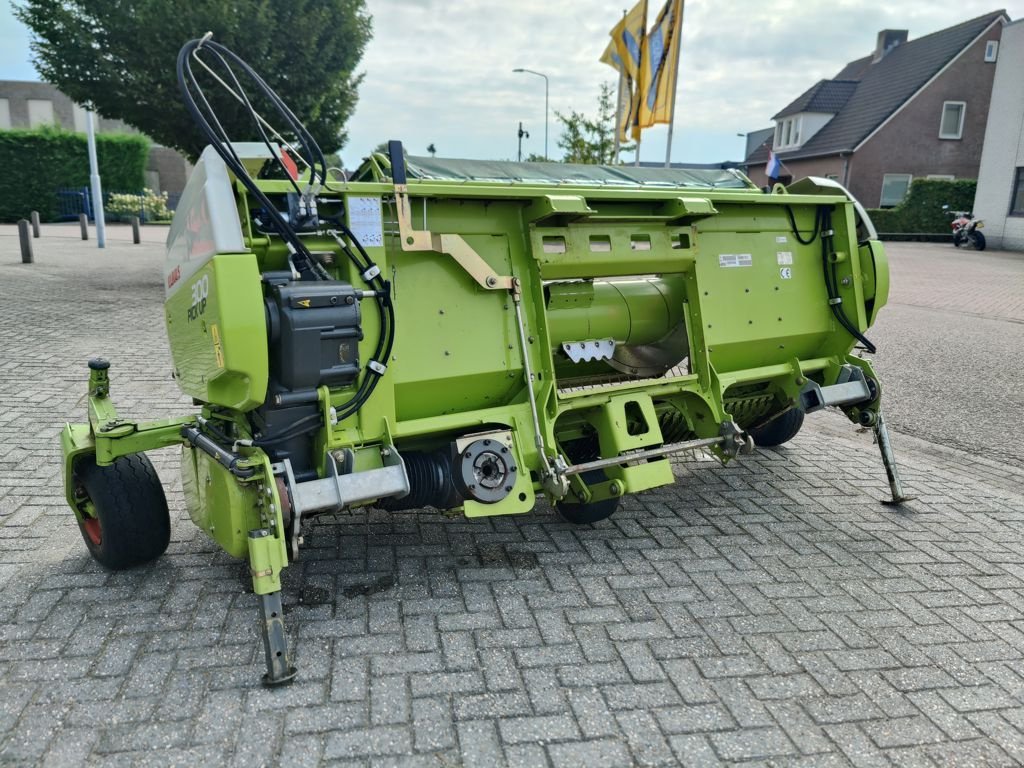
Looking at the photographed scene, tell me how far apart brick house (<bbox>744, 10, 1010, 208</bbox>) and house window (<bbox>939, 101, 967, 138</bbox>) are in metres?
0.04

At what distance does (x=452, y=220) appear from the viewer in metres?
3.21

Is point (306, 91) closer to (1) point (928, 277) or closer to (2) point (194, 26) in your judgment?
(2) point (194, 26)

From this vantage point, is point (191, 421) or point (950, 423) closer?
point (191, 421)

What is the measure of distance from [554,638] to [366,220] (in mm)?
1767

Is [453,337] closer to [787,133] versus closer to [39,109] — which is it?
[787,133]

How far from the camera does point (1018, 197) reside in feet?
72.4

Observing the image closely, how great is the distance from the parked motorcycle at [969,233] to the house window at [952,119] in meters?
8.14

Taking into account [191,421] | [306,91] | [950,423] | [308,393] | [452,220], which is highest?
[306,91]

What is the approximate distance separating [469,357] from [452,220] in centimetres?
59

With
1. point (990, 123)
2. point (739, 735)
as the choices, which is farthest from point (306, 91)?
point (990, 123)

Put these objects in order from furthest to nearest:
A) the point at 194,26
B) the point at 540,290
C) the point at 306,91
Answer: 1. the point at 306,91
2. the point at 194,26
3. the point at 540,290

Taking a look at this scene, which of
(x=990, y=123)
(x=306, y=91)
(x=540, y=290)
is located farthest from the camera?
(x=990, y=123)

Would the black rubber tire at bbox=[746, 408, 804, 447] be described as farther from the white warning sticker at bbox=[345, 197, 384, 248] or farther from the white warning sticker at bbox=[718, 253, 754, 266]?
the white warning sticker at bbox=[345, 197, 384, 248]

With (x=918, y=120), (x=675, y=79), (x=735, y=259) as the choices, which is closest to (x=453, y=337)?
(x=735, y=259)
